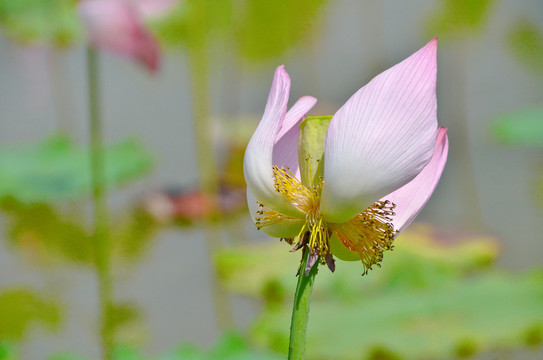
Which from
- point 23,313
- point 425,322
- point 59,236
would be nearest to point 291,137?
point 425,322

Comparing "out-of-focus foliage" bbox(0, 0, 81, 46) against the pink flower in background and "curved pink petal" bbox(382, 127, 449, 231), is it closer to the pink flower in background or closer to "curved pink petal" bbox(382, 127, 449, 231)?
the pink flower in background

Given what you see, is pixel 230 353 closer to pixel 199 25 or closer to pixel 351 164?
pixel 351 164

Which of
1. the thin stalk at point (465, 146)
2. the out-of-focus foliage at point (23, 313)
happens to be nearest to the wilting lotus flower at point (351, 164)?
the out-of-focus foliage at point (23, 313)

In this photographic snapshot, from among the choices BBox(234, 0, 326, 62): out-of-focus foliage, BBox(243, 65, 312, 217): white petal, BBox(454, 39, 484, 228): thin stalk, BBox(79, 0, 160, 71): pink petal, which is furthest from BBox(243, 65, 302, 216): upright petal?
BBox(234, 0, 326, 62): out-of-focus foliage

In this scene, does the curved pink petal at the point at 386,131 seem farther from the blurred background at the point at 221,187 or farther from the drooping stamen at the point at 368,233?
the blurred background at the point at 221,187

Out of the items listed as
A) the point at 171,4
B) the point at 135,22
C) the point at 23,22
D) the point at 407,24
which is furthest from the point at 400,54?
the point at 135,22
